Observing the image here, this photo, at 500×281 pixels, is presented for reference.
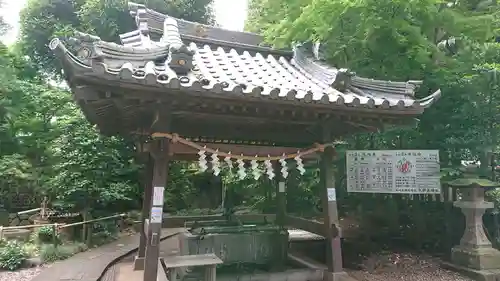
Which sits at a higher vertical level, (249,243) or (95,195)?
(95,195)

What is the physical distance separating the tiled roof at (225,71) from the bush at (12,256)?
5.14 m

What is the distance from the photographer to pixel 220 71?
5.81 metres

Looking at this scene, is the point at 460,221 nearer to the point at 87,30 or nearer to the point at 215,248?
the point at 215,248

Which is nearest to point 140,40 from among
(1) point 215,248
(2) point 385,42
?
(1) point 215,248

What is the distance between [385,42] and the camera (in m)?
6.52

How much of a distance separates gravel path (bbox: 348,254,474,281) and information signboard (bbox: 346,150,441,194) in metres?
1.50

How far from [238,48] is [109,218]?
20.6ft

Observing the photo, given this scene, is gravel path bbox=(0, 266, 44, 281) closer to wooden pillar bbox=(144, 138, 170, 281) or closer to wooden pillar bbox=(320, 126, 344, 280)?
wooden pillar bbox=(144, 138, 170, 281)

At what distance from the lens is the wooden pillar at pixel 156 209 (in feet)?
14.9

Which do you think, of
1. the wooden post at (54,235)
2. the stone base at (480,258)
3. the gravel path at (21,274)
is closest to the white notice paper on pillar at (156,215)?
the gravel path at (21,274)

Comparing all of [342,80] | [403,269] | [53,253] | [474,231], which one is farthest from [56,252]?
[474,231]

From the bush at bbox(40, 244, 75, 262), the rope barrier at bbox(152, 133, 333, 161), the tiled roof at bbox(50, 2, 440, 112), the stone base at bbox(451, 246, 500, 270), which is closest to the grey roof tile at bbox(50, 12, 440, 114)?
the tiled roof at bbox(50, 2, 440, 112)

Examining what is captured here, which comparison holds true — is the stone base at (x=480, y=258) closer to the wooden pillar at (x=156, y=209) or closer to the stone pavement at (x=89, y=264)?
the wooden pillar at (x=156, y=209)

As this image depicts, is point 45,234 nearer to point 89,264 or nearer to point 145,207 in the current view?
point 89,264
